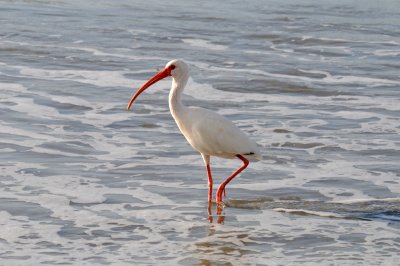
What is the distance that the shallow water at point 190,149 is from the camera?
26.5 feet

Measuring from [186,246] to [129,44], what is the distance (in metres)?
11.8

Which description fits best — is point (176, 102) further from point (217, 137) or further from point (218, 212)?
point (218, 212)

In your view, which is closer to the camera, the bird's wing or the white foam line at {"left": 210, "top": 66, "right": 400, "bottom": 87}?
the bird's wing

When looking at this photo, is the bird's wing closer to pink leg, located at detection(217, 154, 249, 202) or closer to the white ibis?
the white ibis

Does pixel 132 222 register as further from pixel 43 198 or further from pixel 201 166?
pixel 201 166

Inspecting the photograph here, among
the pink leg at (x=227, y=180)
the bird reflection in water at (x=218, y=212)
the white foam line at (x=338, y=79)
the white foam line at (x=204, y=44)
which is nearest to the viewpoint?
the bird reflection in water at (x=218, y=212)

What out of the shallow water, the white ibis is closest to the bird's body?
the white ibis

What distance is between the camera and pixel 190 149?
448 inches

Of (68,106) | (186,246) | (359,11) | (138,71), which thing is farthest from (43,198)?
(359,11)

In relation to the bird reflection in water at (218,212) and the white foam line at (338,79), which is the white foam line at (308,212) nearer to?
the bird reflection in water at (218,212)

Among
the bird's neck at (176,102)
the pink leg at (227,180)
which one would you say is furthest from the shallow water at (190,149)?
the bird's neck at (176,102)

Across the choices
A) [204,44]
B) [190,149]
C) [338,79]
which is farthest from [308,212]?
[204,44]

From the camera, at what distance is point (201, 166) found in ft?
35.1

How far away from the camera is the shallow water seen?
8.08 metres
